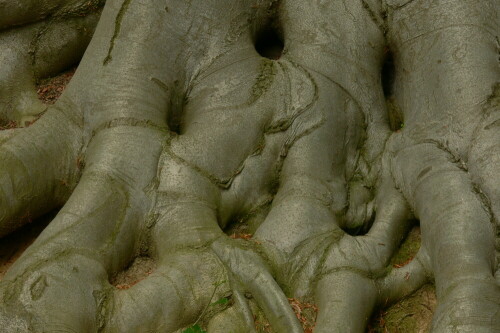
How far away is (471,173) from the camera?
452 centimetres

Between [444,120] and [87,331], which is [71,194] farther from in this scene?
[444,120]

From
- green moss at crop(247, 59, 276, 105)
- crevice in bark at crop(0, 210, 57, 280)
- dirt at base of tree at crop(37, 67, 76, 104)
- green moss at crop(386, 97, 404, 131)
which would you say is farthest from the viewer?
dirt at base of tree at crop(37, 67, 76, 104)

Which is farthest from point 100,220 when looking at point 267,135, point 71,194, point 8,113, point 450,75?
point 450,75

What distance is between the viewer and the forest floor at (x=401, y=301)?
4.37m

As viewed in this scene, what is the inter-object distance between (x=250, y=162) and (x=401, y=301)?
1131 millimetres

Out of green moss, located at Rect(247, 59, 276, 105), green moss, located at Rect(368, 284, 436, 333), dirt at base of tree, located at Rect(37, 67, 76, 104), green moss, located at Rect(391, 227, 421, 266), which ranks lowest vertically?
green moss, located at Rect(368, 284, 436, 333)

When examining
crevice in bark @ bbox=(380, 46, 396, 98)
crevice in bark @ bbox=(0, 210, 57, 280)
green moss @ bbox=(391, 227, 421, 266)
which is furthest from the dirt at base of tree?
green moss @ bbox=(391, 227, 421, 266)

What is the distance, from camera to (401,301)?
452 cm

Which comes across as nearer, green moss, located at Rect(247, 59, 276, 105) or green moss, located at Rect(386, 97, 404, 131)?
green moss, located at Rect(247, 59, 276, 105)

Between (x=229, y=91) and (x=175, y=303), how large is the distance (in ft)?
4.60

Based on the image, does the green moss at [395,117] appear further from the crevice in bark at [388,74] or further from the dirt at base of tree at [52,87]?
the dirt at base of tree at [52,87]

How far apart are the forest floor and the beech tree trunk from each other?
53 millimetres

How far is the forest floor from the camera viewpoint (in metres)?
4.37

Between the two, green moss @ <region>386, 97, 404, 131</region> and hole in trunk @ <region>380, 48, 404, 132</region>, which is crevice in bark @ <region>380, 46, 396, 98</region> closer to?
hole in trunk @ <region>380, 48, 404, 132</region>
